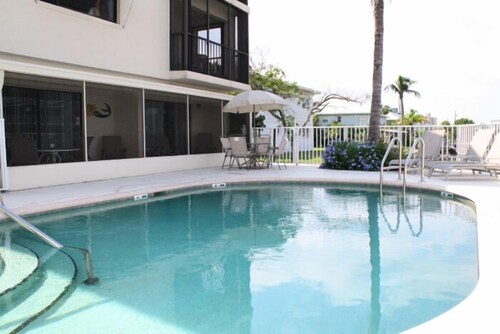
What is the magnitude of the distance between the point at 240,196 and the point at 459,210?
397 centimetres

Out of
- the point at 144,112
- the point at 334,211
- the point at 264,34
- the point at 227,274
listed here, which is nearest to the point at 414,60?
the point at 264,34

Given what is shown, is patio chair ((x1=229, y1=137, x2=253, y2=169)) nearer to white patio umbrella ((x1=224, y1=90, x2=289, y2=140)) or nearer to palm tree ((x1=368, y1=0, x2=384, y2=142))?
white patio umbrella ((x1=224, y1=90, x2=289, y2=140))

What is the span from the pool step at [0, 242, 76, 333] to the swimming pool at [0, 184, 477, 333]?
111 millimetres

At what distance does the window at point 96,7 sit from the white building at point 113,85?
28mm

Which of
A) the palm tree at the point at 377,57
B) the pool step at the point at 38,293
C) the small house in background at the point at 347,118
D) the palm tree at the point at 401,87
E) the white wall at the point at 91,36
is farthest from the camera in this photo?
the palm tree at the point at 401,87

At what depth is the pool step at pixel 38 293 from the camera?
2.93 metres

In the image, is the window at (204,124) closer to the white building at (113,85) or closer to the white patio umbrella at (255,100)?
the white building at (113,85)

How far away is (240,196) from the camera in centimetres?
857

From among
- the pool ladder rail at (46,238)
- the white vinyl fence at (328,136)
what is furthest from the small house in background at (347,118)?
the pool ladder rail at (46,238)

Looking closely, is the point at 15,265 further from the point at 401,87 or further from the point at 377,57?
the point at 401,87

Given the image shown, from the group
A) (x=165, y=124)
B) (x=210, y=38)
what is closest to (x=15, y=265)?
(x=165, y=124)

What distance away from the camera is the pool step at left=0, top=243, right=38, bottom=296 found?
3.54 metres

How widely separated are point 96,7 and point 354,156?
7788 millimetres

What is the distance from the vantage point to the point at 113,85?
33.2 feet
